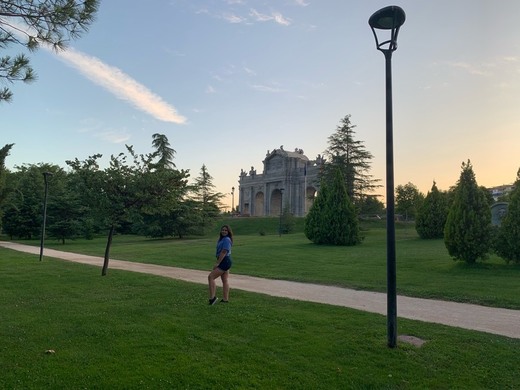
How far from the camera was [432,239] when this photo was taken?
96.4 feet

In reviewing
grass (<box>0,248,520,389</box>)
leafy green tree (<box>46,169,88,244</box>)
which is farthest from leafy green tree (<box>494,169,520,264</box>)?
leafy green tree (<box>46,169,88,244</box>)

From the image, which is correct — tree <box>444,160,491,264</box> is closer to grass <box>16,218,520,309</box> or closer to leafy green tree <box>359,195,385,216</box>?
grass <box>16,218,520,309</box>

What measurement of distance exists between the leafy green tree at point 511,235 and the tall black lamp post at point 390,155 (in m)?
11.0

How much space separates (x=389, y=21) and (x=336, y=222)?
72.0ft

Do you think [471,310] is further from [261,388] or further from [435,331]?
[261,388]

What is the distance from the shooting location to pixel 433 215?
1177 inches

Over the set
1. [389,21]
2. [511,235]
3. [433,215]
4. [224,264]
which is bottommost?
[224,264]

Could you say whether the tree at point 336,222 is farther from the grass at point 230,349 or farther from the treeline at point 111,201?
the grass at point 230,349

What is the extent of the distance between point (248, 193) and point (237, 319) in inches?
3251

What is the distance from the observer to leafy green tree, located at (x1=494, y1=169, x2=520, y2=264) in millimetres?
14547

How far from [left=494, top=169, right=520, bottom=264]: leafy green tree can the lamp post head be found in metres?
11.4

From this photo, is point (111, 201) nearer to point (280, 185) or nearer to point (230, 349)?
point (230, 349)

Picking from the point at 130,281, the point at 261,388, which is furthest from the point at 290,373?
the point at 130,281

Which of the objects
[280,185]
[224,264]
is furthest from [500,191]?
[224,264]
